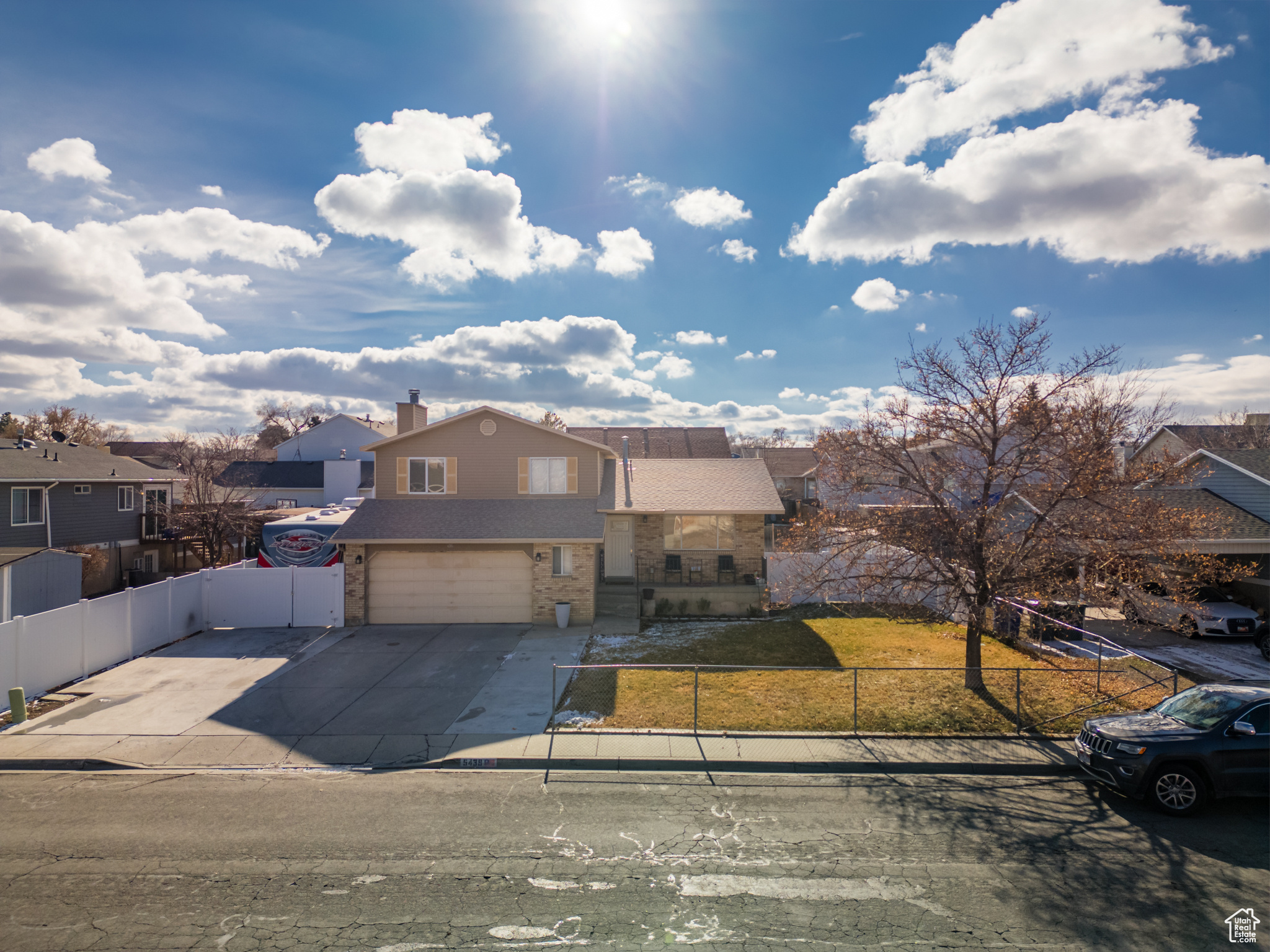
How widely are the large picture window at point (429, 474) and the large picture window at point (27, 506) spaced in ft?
53.0

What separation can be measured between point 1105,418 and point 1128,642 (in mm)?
8909

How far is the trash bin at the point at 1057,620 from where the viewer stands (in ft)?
56.8

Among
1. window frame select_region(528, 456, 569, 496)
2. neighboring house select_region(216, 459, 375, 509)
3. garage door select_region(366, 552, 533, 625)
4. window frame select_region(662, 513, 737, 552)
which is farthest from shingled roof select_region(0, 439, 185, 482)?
window frame select_region(662, 513, 737, 552)

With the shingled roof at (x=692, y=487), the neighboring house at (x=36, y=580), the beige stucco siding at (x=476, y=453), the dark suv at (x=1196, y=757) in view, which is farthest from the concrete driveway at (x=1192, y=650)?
the neighboring house at (x=36, y=580)

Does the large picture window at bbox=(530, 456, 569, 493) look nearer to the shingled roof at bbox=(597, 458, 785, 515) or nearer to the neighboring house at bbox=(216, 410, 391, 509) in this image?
the shingled roof at bbox=(597, 458, 785, 515)

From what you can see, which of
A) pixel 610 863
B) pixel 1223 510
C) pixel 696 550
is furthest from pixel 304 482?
pixel 1223 510

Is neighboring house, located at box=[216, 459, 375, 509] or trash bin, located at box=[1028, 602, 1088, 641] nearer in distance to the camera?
trash bin, located at box=[1028, 602, 1088, 641]

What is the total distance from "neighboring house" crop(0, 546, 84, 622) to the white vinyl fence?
7.90ft

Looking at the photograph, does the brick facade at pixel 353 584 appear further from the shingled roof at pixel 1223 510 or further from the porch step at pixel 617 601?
the shingled roof at pixel 1223 510

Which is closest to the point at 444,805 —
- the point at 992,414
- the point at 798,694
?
the point at 798,694

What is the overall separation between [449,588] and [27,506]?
61.9 feet

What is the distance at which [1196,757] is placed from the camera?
8.62 m

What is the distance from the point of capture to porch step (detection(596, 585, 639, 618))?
21.5 metres

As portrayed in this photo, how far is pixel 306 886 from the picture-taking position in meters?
6.99
